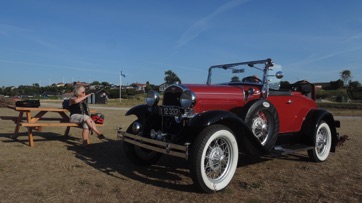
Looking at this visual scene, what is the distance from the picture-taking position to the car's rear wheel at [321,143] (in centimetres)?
612

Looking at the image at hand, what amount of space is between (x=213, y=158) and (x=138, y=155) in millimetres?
1623

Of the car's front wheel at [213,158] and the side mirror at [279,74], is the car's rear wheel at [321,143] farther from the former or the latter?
the car's front wheel at [213,158]

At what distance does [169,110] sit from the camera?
5.07m

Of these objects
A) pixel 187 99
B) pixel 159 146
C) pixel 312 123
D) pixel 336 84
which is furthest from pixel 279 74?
pixel 336 84

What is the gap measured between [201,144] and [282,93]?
2.54m

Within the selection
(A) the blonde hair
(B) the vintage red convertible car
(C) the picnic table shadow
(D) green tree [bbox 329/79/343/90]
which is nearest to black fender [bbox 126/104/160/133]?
(B) the vintage red convertible car

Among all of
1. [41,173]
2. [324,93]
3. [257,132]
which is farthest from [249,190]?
[324,93]

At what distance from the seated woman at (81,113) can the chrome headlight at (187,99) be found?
2.90 m

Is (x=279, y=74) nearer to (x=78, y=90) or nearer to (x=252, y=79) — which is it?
(x=252, y=79)

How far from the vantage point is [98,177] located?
4.72 metres

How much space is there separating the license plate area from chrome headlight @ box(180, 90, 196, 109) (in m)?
0.18

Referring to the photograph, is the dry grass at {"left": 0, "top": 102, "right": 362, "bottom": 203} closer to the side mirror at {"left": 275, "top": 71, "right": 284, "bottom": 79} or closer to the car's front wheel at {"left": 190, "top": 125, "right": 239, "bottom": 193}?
the car's front wheel at {"left": 190, "top": 125, "right": 239, "bottom": 193}

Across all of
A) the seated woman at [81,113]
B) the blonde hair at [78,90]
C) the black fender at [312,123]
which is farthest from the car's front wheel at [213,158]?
the blonde hair at [78,90]

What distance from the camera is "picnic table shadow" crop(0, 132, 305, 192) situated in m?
4.66
